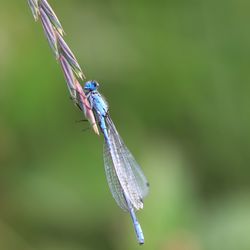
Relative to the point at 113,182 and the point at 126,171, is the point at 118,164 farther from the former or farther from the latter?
the point at 113,182

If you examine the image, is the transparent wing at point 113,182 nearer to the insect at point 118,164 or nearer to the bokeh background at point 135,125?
the insect at point 118,164

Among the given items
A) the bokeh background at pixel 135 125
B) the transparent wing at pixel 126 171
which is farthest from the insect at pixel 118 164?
the bokeh background at pixel 135 125

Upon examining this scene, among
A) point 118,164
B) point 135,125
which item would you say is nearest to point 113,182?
point 118,164

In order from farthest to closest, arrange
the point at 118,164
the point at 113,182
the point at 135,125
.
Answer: the point at 135,125, the point at 118,164, the point at 113,182

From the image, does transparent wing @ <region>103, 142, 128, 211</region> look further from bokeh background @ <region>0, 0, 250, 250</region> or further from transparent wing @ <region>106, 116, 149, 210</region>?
bokeh background @ <region>0, 0, 250, 250</region>

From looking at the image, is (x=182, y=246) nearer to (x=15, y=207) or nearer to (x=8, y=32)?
(x=15, y=207)

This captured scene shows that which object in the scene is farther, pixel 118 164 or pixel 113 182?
pixel 118 164
